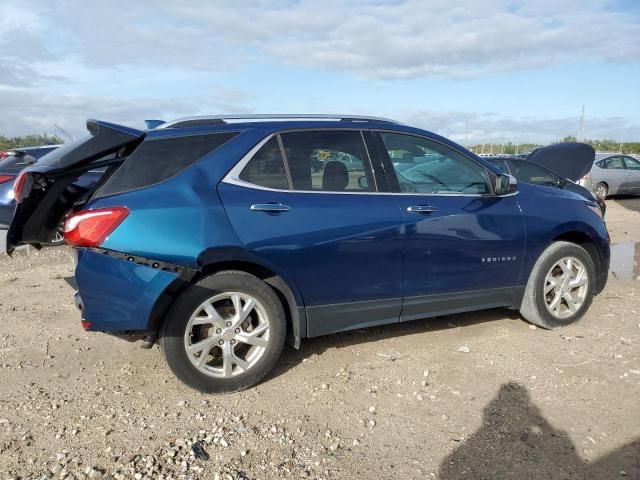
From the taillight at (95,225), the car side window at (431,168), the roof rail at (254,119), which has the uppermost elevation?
the roof rail at (254,119)

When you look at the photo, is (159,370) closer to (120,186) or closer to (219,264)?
(219,264)

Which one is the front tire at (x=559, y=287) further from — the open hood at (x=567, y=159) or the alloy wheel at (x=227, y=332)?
the open hood at (x=567, y=159)

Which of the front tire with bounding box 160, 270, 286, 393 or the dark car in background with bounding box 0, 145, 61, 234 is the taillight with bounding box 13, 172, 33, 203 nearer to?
the front tire with bounding box 160, 270, 286, 393

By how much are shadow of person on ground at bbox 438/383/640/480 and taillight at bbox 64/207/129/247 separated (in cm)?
231

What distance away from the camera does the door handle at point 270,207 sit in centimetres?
352

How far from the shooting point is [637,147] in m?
44.1

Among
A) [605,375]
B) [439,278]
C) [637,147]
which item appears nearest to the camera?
[605,375]

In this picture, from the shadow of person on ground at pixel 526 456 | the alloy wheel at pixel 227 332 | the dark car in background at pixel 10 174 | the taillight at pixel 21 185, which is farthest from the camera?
the dark car in background at pixel 10 174

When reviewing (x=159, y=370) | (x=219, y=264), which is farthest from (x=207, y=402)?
(x=219, y=264)

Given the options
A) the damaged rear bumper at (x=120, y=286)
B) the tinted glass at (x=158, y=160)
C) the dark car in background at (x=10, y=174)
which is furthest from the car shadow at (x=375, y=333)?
the dark car in background at (x=10, y=174)

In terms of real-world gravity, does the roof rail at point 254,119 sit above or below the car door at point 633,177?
above

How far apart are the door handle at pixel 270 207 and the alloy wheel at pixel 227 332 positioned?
561 millimetres

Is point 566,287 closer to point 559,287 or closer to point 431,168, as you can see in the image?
point 559,287

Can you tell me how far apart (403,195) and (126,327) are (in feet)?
6.89
